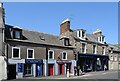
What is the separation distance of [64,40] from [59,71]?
570cm

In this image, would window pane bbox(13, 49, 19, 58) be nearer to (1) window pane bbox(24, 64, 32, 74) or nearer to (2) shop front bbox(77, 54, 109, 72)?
(1) window pane bbox(24, 64, 32, 74)

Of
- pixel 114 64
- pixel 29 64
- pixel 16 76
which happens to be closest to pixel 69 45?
pixel 29 64

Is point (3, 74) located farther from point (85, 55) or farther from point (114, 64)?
point (114, 64)

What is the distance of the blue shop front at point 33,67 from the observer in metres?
33.4

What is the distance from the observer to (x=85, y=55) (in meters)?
45.5

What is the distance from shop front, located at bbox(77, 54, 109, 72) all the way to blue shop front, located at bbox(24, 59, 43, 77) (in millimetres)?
10271

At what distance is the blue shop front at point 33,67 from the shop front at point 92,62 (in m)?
10.3

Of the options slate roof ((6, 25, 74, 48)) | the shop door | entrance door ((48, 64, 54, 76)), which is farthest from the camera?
entrance door ((48, 64, 54, 76))

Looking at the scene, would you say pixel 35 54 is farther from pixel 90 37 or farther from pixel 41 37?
pixel 90 37

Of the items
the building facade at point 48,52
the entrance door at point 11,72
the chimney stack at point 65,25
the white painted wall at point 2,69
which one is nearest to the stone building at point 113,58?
the building facade at point 48,52

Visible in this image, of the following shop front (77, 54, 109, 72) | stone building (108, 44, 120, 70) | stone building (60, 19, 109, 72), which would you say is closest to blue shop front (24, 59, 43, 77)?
stone building (60, 19, 109, 72)

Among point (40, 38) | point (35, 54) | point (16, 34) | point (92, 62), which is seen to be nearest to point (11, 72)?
point (35, 54)

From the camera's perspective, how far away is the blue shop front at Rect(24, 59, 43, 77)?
33.4 m

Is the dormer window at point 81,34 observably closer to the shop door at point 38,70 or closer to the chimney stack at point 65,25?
the chimney stack at point 65,25
